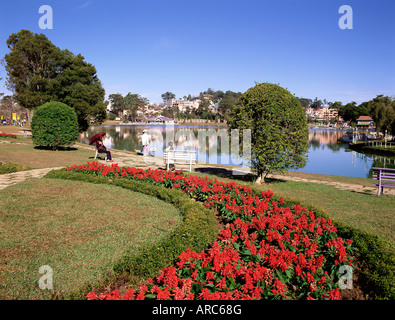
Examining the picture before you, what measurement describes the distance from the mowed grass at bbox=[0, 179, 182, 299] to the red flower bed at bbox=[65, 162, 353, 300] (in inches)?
36.3

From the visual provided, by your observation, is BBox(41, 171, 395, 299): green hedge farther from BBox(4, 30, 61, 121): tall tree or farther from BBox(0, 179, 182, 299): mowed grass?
BBox(4, 30, 61, 121): tall tree

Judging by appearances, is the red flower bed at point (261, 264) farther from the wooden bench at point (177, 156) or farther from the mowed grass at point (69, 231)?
the wooden bench at point (177, 156)

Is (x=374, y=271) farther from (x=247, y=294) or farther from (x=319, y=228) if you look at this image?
(x=247, y=294)

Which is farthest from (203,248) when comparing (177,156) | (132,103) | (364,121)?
(132,103)

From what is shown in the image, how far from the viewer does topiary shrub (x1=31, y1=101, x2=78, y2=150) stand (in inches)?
591

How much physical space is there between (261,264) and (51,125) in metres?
15.0

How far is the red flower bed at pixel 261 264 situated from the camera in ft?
9.07

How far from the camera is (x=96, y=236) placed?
14.2ft

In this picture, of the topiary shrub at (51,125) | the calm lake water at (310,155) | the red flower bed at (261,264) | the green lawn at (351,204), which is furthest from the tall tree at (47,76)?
the red flower bed at (261,264)

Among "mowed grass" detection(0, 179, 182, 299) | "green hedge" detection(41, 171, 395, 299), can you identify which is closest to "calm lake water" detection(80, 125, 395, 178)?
"mowed grass" detection(0, 179, 182, 299)

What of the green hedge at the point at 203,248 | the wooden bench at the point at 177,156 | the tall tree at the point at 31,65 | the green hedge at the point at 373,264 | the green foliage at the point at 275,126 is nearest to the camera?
the green hedge at the point at 373,264

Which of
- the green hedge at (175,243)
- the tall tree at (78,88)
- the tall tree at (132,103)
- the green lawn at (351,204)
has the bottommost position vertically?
the green lawn at (351,204)

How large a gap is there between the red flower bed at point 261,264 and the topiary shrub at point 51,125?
13.5m

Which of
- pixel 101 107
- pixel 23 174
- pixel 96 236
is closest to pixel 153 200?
pixel 96 236
